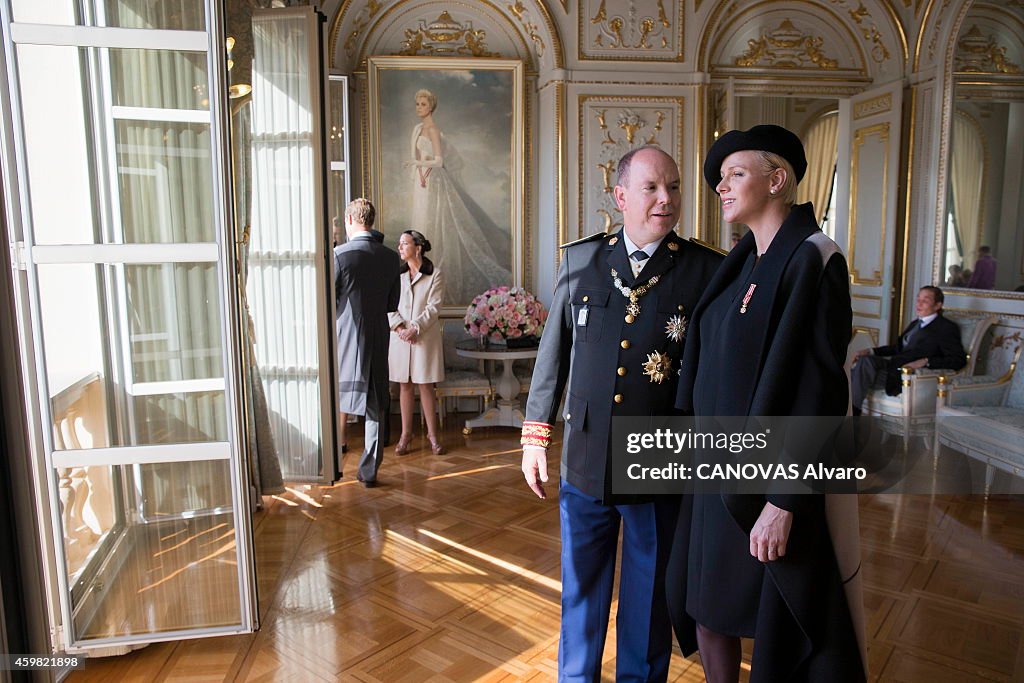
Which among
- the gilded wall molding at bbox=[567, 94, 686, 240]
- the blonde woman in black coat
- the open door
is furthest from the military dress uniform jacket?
the open door

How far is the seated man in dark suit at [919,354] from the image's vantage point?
16.6 feet

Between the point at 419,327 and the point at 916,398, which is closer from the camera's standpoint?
the point at 916,398

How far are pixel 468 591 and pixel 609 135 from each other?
414 cm

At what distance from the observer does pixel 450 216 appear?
6.23m

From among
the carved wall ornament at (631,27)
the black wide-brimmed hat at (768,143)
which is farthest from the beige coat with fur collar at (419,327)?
the black wide-brimmed hat at (768,143)

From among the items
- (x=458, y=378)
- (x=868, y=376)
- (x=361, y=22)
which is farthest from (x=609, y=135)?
(x=868, y=376)

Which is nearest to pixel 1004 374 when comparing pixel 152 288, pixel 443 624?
pixel 443 624

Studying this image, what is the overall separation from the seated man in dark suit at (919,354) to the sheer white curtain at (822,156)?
181 inches

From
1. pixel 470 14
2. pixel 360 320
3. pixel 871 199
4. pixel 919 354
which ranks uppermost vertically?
pixel 470 14

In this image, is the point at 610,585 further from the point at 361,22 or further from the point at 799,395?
the point at 361,22

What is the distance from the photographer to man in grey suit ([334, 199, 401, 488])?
433cm

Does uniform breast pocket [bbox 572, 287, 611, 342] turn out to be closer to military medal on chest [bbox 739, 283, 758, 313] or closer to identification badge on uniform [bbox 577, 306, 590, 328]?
identification badge on uniform [bbox 577, 306, 590, 328]

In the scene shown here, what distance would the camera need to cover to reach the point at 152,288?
7.75 feet

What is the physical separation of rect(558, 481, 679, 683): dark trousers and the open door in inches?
198
